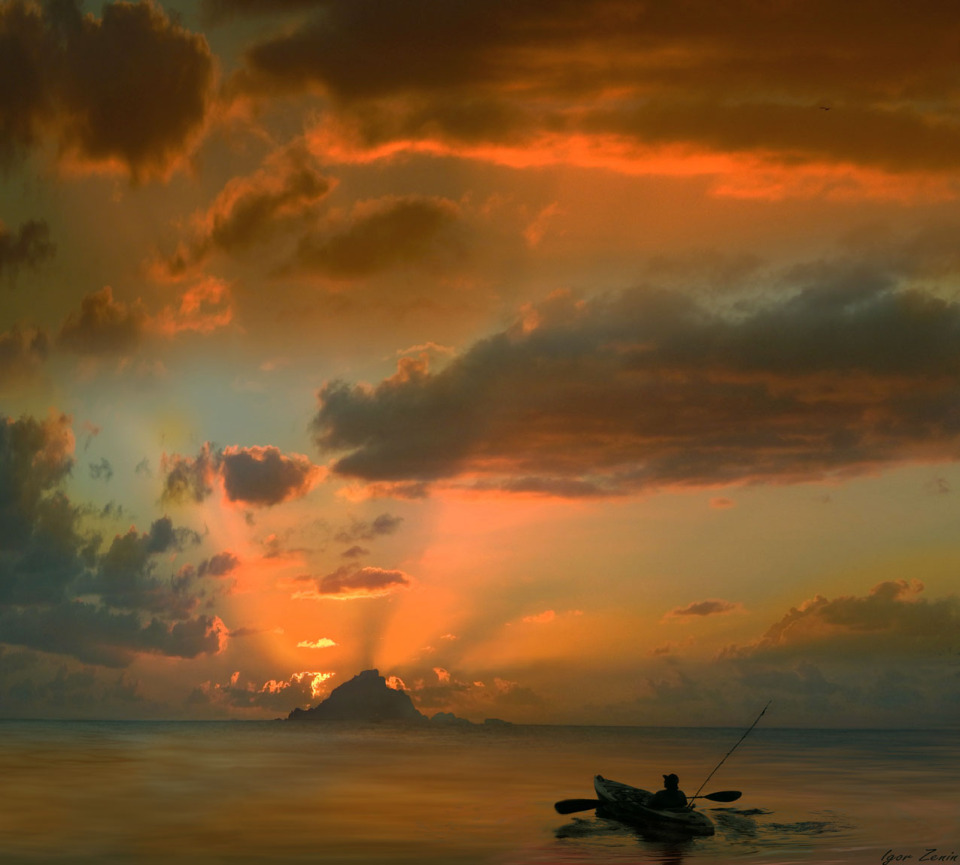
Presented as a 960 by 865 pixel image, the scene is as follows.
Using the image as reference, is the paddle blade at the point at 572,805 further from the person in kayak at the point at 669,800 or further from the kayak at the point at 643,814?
the person in kayak at the point at 669,800

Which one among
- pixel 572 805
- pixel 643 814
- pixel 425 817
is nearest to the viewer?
pixel 643 814

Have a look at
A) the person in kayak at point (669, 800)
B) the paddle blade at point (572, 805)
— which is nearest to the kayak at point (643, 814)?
the person in kayak at point (669, 800)

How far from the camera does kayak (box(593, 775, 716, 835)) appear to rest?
1650 inches

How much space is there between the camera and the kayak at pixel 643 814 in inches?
1650

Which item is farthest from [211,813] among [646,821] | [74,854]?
[646,821]

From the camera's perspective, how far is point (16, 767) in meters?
93.8

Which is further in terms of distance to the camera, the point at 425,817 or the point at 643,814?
the point at 425,817

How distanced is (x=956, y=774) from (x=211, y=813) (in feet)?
235

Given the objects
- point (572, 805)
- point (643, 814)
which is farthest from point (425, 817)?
point (643, 814)

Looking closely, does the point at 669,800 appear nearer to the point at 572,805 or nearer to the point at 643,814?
the point at 643,814

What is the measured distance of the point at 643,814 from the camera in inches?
1713

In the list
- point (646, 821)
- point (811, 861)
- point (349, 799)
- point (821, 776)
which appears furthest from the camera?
point (821, 776)

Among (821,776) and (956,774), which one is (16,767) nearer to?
(821,776)

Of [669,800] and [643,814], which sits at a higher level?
[669,800]
